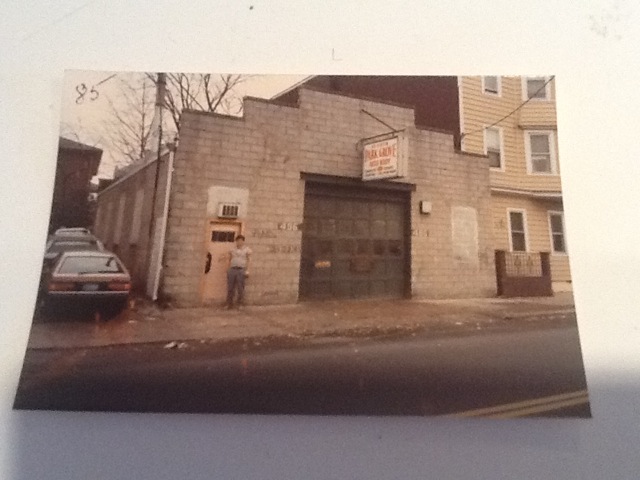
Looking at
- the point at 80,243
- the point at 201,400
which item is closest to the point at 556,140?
the point at 201,400

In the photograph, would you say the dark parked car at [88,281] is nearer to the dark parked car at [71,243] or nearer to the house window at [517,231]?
the dark parked car at [71,243]

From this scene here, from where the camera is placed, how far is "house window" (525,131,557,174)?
2004 millimetres

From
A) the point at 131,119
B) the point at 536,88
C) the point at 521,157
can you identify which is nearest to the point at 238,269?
the point at 131,119

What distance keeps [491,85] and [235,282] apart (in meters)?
1.50

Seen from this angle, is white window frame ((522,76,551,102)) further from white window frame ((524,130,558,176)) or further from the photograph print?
white window frame ((524,130,558,176))

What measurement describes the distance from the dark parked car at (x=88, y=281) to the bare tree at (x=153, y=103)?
1.55 ft

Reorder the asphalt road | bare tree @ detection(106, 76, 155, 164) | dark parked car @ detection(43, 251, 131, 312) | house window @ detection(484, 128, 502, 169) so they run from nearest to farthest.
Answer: the asphalt road
dark parked car @ detection(43, 251, 131, 312)
bare tree @ detection(106, 76, 155, 164)
house window @ detection(484, 128, 502, 169)

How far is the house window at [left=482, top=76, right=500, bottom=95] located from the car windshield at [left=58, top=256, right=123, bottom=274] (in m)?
1.84

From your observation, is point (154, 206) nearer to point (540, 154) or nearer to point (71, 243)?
point (71, 243)

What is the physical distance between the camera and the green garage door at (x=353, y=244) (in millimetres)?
1943

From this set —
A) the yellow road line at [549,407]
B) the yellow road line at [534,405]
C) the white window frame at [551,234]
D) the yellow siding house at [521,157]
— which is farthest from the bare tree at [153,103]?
the yellow road line at [549,407]

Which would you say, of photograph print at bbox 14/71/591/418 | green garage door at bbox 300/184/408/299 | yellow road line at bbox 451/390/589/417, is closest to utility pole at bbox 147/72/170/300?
photograph print at bbox 14/71/591/418

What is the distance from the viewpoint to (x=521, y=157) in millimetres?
1992

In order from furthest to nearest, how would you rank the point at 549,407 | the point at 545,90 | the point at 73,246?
the point at 545,90
the point at 73,246
the point at 549,407
